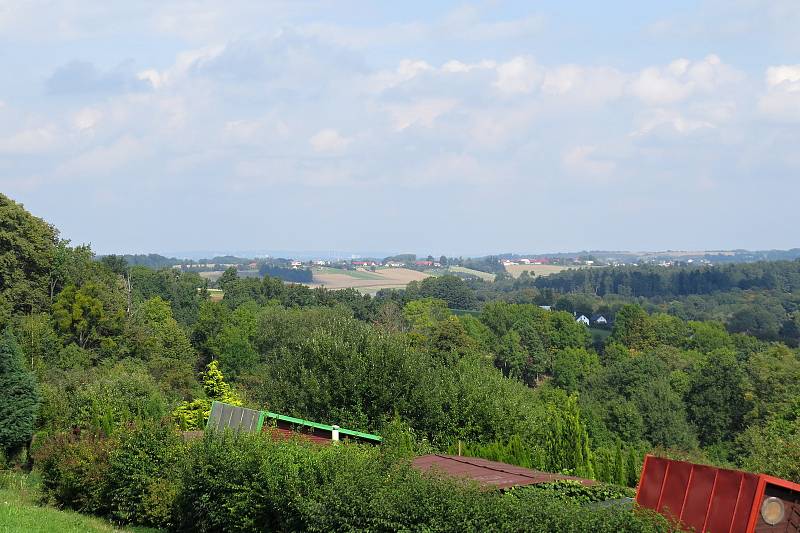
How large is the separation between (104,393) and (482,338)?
245 feet

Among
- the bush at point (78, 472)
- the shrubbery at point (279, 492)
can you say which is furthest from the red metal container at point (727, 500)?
the bush at point (78, 472)

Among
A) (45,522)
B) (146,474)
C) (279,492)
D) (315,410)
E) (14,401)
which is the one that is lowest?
(14,401)

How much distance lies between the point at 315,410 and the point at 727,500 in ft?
64.7

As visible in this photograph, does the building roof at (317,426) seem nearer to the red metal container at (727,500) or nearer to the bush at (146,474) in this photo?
Answer: the bush at (146,474)

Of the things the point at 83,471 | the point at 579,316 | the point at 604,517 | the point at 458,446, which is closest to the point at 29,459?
the point at 83,471

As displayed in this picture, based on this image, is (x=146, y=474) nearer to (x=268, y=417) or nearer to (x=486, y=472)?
(x=268, y=417)

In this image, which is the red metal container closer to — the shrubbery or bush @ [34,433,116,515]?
the shrubbery

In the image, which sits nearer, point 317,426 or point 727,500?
point 727,500

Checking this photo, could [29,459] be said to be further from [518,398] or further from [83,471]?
[518,398]

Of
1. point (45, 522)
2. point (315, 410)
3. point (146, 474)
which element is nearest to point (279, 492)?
point (45, 522)

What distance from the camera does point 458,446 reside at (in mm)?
28641

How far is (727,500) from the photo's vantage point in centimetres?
1234

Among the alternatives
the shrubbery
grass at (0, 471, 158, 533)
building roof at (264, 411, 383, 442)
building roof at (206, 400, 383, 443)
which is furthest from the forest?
building roof at (206, 400, 383, 443)

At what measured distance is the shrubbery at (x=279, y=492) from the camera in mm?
12195
